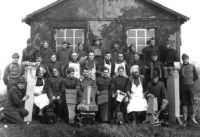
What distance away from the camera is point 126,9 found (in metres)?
15.5

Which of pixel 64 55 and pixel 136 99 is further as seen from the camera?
pixel 64 55

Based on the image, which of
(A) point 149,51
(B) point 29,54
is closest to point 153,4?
(A) point 149,51

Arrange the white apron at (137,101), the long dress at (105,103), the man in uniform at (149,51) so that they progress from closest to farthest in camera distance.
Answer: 1. the white apron at (137,101)
2. the long dress at (105,103)
3. the man in uniform at (149,51)

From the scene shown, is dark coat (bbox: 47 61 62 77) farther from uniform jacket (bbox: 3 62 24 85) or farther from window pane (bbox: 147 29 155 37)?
window pane (bbox: 147 29 155 37)

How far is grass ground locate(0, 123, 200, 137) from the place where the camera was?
10125mm

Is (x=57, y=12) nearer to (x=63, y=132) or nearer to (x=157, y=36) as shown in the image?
(x=157, y=36)

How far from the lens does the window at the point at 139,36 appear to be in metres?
15.5

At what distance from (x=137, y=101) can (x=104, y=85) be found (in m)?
1.21

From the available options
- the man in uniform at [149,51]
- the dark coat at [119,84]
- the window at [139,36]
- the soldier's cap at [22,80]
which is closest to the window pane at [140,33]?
the window at [139,36]

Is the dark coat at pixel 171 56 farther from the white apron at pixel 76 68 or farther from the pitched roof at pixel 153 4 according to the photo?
the white apron at pixel 76 68

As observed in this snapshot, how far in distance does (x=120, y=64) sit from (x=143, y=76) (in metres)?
1.05

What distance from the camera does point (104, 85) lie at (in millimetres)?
11641

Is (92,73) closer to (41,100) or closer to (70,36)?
(41,100)

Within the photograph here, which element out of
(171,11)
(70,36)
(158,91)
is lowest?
(158,91)
